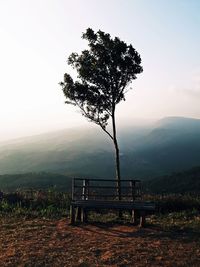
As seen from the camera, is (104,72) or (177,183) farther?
(177,183)

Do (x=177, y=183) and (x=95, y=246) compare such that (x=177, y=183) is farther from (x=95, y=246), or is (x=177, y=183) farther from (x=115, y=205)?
(x=95, y=246)

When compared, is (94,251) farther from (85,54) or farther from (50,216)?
(85,54)

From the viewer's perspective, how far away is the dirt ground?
11.8 meters

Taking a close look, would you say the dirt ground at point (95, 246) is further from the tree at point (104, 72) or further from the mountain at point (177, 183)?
the mountain at point (177, 183)

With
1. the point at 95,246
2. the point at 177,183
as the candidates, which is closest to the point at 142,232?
the point at 95,246

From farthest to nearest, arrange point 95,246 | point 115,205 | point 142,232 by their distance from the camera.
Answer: point 115,205 < point 142,232 < point 95,246

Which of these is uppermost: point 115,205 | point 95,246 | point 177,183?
point 115,205

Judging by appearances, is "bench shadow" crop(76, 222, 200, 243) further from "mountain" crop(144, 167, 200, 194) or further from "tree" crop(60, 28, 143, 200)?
"mountain" crop(144, 167, 200, 194)

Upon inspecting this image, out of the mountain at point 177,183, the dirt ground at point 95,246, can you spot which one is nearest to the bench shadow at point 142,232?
the dirt ground at point 95,246

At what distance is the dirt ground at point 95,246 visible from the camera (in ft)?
38.5

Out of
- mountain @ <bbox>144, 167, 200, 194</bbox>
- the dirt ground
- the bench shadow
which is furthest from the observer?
mountain @ <bbox>144, 167, 200, 194</bbox>

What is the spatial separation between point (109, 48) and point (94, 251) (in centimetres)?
1101

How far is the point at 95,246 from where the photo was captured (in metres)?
13.3

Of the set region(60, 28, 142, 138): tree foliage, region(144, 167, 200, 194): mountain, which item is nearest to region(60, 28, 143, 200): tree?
region(60, 28, 142, 138): tree foliage
